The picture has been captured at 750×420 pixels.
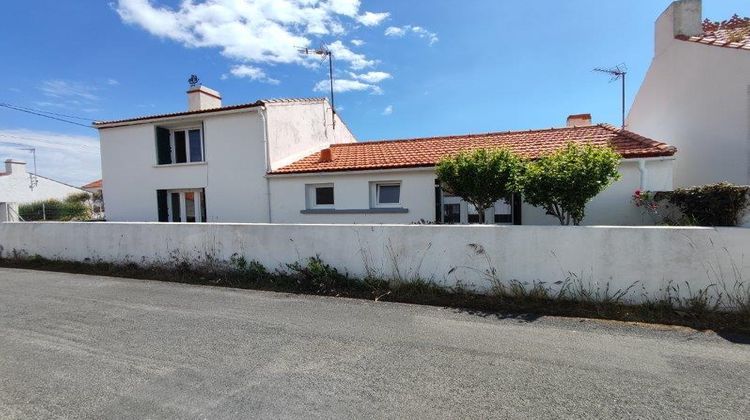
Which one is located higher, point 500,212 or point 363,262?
point 500,212

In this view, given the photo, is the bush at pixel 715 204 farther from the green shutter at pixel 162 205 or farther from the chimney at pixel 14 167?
the chimney at pixel 14 167

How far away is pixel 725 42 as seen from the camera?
28.2ft

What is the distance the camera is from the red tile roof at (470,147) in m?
9.20

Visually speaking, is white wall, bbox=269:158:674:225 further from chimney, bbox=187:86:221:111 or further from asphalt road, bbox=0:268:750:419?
chimney, bbox=187:86:221:111

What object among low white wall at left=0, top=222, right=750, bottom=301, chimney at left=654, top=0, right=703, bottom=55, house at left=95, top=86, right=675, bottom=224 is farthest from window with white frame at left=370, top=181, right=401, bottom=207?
chimney at left=654, top=0, right=703, bottom=55

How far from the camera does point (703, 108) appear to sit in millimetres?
9305

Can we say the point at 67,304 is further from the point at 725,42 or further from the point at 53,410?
the point at 725,42

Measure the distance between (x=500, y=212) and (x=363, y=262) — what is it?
4879 mm

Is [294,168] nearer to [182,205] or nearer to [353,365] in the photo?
[182,205]

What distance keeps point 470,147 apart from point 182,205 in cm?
1047

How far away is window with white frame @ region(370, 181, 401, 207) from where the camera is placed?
10812 mm

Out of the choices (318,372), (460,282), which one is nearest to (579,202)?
(460,282)

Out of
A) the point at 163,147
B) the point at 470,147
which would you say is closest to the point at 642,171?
the point at 470,147

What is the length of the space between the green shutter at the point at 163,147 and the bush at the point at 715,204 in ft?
48.9
